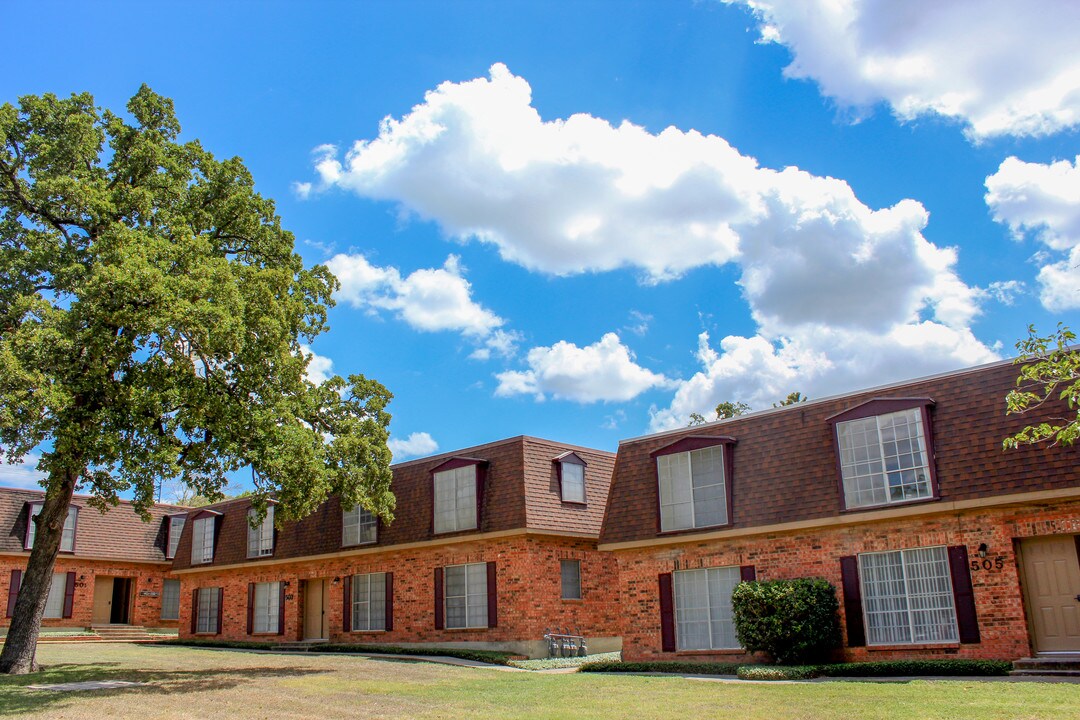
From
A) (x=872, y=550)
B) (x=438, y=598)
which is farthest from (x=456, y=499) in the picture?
(x=872, y=550)

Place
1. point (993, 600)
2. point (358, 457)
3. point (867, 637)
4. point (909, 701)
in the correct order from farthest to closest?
1. point (358, 457)
2. point (867, 637)
3. point (993, 600)
4. point (909, 701)

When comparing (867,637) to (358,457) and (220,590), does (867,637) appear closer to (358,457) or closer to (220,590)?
(358,457)

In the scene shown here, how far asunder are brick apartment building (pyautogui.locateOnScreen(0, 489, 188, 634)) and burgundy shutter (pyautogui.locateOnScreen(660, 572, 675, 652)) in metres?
23.9

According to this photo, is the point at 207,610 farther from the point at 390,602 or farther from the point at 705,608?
the point at 705,608

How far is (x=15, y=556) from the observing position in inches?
1319

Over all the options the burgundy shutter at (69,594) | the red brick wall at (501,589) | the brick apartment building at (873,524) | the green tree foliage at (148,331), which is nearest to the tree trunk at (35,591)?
the green tree foliage at (148,331)

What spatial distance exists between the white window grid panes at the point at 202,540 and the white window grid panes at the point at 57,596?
6.29m

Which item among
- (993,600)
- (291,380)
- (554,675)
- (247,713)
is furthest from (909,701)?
(291,380)

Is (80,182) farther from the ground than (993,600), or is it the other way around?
(80,182)

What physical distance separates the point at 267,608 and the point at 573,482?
500 inches

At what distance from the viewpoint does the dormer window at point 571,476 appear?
24.0m

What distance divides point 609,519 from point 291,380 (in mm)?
8055

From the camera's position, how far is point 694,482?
19.4 m

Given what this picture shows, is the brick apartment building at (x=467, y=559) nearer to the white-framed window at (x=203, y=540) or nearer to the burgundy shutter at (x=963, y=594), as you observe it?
the white-framed window at (x=203, y=540)
